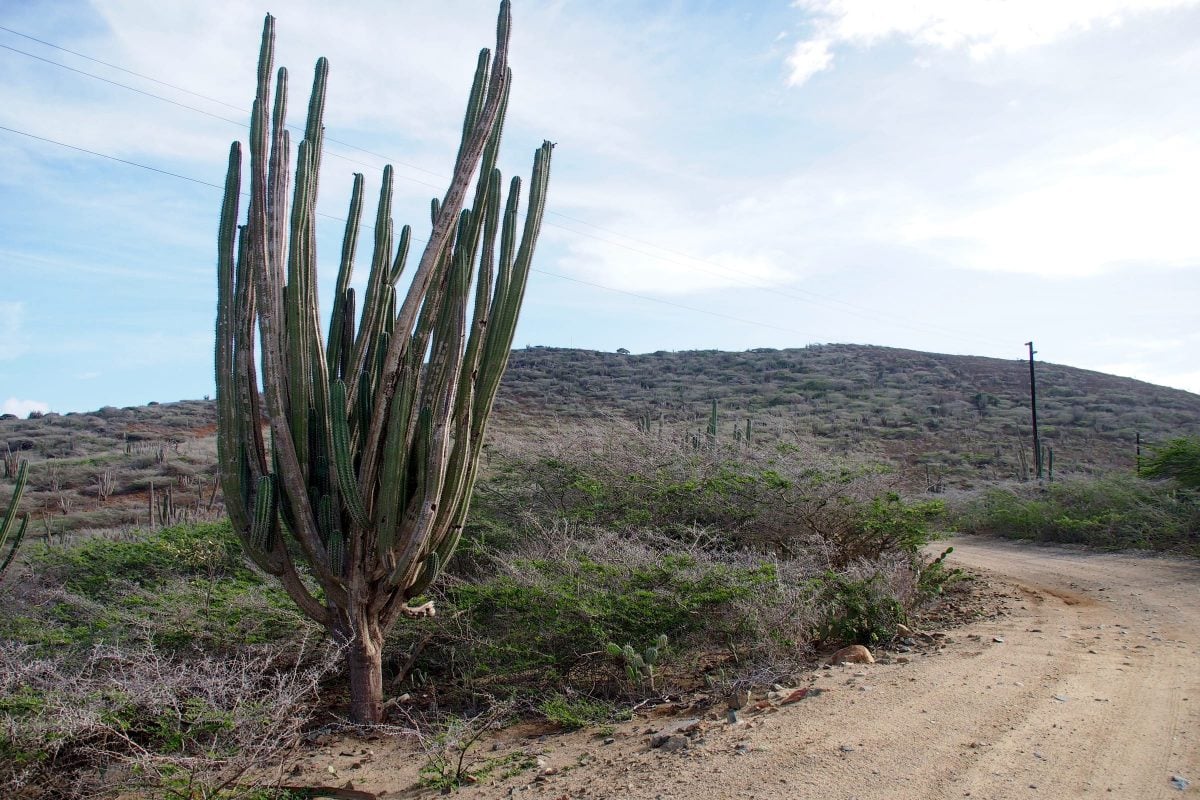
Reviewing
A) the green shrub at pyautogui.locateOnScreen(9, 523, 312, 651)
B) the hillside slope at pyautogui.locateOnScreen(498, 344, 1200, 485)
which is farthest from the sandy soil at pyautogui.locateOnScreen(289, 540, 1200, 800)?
the hillside slope at pyautogui.locateOnScreen(498, 344, 1200, 485)

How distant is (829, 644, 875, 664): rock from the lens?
5727 millimetres

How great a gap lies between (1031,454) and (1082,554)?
1462 centimetres

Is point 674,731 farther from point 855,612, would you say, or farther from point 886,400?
point 886,400

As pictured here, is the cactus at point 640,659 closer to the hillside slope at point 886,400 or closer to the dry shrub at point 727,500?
the dry shrub at point 727,500

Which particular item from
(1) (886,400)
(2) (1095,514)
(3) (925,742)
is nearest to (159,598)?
(3) (925,742)

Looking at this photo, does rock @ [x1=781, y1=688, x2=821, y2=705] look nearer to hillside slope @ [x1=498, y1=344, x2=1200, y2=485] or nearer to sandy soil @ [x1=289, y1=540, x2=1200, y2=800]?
sandy soil @ [x1=289, y1=540, x2=1200, y2=800]

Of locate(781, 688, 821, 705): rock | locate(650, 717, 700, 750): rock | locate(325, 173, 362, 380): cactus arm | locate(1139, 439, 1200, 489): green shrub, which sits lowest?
locate(650, 717, 700, 750): rock

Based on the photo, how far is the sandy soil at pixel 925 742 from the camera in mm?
3686

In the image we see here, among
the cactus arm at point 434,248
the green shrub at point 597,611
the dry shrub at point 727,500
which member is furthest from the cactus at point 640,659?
the dry shrub at point 727,500

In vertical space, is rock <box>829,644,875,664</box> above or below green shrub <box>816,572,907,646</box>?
below

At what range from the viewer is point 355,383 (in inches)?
211

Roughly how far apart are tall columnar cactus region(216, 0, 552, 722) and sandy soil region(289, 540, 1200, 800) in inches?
45.0

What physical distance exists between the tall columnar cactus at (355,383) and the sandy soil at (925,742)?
1142mm

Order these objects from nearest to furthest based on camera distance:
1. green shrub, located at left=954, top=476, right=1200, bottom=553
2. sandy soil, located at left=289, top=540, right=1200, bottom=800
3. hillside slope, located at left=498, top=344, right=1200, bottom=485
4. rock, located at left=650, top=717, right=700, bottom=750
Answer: sandy soil, located at left=289, top=540, right=1200, bottom=800, rock, located at left=650, top=717, right=700, bottom=750, green shrub, located at left=954, top=476, right=1200, bottom=553, hillside slope, located at left=498, top=344, right=1200, bottom=485
